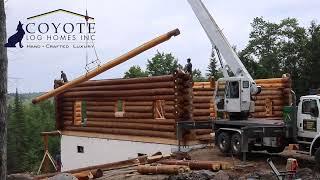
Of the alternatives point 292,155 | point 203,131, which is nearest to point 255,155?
point 292,155

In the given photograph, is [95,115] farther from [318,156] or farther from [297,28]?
[297,28]

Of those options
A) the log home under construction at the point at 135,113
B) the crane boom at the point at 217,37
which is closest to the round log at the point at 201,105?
the log home under construction at the point at 135,113

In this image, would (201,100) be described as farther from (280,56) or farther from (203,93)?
(280,56)

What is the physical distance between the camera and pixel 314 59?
163 ft

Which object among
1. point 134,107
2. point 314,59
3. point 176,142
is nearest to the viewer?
point 176,142

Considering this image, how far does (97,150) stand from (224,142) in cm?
820

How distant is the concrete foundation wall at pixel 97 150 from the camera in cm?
2130

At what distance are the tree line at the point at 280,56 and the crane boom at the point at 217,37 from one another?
30489 mm

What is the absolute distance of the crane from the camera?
17.9 m

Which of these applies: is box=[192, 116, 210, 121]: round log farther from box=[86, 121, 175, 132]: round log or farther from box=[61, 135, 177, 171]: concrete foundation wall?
box=[61, 135, 177, 171]: concrete foundation wall

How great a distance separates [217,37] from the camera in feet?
62.7

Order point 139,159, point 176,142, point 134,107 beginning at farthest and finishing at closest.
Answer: point 134,107, point 176,142, point 139,159

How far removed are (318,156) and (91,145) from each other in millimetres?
12362

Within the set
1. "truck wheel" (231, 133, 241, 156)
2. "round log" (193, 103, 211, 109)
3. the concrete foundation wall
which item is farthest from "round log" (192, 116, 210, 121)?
"truck wheel" (231, 133, 241, 156)
